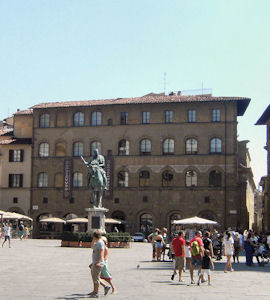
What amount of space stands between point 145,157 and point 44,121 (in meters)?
11.3

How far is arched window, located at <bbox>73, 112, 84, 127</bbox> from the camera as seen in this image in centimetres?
5853

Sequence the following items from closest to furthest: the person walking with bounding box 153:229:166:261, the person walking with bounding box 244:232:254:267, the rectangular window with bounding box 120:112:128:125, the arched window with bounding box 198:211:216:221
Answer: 1. the person walking with bounding box 244:232:254:267
2. the person walking with bounding box 153:229:166:261
3. the arched window with bounding box 198:211:216:221
4. the rectangular window with bounding box 120:112:128:125

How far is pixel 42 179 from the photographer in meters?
58.8

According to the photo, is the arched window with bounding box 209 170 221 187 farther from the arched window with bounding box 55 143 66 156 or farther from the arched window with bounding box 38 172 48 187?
the arched window with bounding box 38 172 48 187

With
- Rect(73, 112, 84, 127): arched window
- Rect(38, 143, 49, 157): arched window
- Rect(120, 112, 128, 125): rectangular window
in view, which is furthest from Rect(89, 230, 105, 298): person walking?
Rect(38, 143, 49, 157): arched window

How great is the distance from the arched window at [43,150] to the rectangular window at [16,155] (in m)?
2.10

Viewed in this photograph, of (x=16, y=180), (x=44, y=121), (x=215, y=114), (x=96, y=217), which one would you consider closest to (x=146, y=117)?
(x=215, y=114)

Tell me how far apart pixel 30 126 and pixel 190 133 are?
687 inches

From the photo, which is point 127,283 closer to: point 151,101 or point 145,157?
point 145,157

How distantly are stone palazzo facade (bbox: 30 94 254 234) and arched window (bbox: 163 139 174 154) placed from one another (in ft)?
0.31

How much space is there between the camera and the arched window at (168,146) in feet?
183

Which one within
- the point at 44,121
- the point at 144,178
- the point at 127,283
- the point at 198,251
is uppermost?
the point at 44,121

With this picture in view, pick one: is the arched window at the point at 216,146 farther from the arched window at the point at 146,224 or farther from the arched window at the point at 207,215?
the arched window at the point at 146,224

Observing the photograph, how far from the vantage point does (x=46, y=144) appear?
5922 cm
